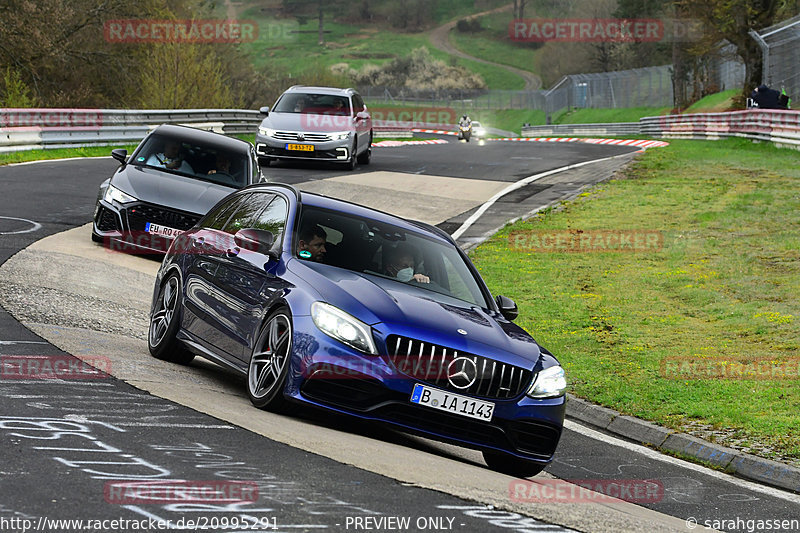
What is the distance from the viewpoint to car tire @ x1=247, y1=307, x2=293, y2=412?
746 centimetres

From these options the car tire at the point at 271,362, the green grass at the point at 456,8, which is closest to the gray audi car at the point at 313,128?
the car tire at the point at 271,362

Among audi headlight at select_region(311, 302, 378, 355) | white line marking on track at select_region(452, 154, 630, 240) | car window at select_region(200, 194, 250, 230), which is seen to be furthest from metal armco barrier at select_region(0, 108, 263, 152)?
audi headlight at select_region(311, 302, 378, 355)

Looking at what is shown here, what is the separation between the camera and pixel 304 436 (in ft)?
22.7

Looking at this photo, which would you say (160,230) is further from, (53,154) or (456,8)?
(456,8)

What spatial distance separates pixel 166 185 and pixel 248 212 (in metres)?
6.22

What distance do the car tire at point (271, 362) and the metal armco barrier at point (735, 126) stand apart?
28949 mm

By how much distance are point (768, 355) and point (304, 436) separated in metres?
6.65

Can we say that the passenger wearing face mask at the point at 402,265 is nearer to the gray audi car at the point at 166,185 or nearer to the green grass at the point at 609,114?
the gray audi car at the point at 166,185

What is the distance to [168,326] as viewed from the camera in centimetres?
940

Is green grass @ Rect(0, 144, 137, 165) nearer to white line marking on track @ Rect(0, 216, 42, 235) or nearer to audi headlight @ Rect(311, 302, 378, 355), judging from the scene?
white line marking on track @ Rect(0, 216, 42, 235)

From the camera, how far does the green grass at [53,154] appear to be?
2735cm

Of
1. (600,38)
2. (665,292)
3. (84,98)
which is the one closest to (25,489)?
(665,292)

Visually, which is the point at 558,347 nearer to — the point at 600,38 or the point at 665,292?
the point at 665,292

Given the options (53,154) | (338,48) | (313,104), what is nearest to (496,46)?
(338,48)
